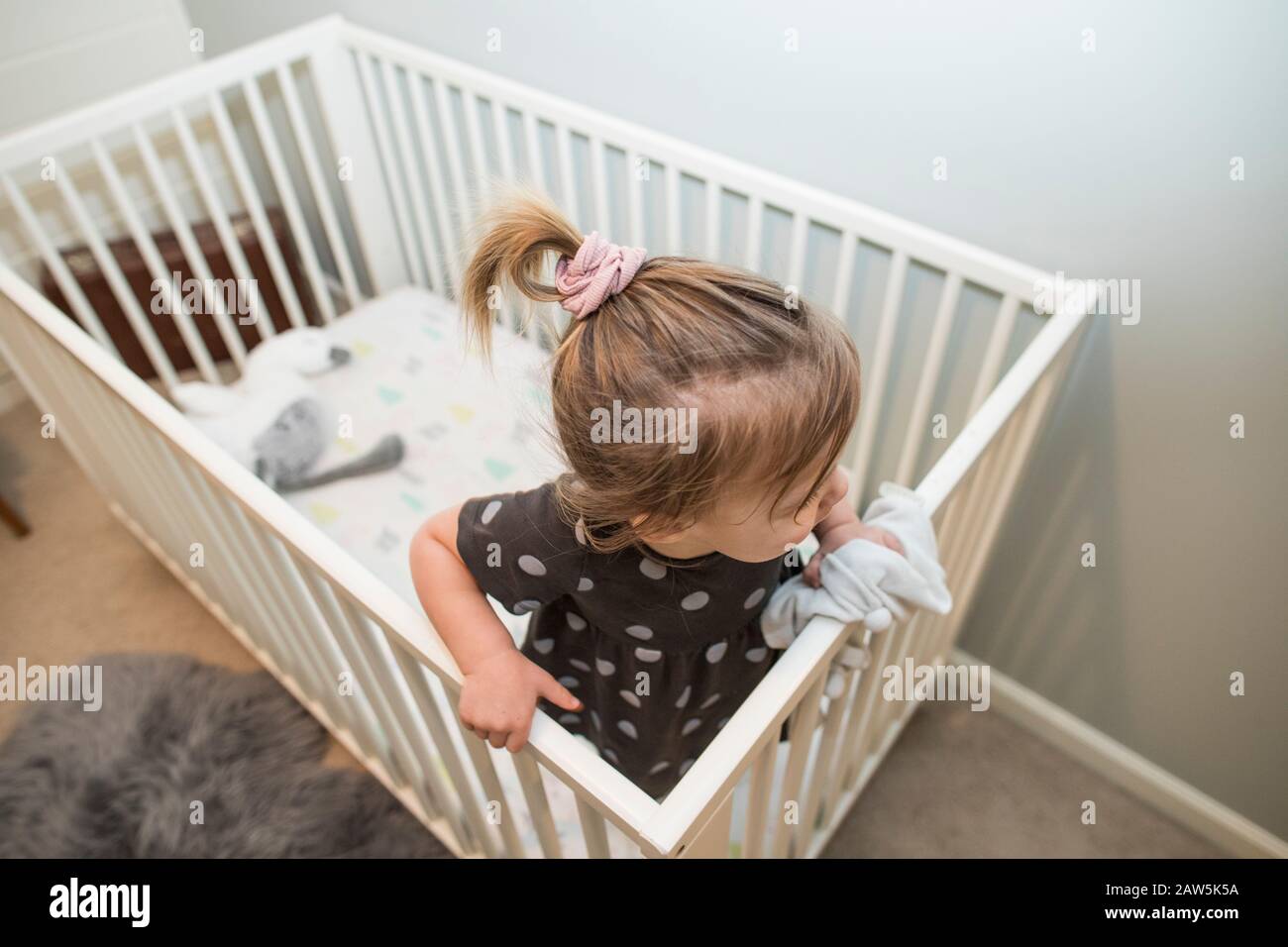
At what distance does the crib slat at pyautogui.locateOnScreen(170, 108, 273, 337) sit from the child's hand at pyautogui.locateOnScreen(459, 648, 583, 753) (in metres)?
1.19

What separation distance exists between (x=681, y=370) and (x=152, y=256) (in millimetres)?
1339

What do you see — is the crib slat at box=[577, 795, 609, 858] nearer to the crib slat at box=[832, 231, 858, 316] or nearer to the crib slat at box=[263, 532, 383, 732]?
the crib slat at box=[263, 532, 383, 732]

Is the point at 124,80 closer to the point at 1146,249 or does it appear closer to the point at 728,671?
the point at 728,671

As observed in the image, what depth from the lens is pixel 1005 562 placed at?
1.21 m

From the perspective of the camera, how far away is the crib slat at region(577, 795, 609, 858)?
62 cm

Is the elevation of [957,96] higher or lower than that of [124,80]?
higher

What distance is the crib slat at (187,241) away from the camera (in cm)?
138

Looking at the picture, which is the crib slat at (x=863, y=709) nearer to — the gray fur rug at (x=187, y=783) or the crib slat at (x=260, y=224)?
the gray fur rug at (x=187, y=783)

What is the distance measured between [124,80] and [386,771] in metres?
1.57

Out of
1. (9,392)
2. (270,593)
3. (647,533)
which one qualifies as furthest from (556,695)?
(9,392)

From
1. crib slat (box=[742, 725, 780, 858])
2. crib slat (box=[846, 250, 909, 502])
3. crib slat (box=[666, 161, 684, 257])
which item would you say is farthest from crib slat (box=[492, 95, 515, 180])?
crib slat (box=[742, 725, 780, 858])

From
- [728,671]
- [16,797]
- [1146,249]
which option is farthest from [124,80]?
[1146,249]

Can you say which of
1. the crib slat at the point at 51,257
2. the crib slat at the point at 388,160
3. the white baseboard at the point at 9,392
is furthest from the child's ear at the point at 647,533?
the white baseboard at the point at 9,392

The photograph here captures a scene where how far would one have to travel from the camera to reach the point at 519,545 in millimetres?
686
